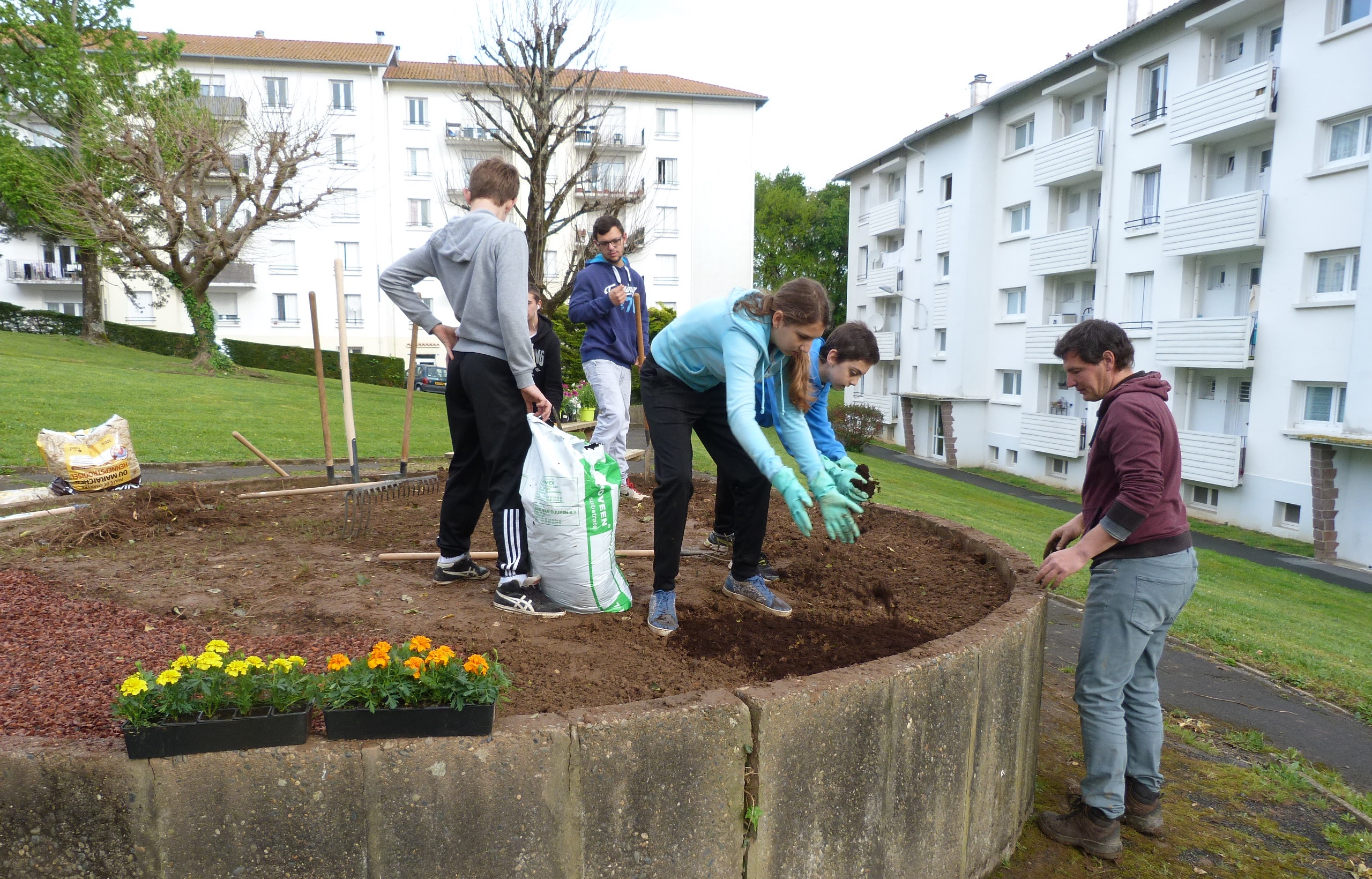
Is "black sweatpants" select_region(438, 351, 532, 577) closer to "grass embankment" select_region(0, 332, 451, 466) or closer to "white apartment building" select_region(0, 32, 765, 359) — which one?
"grass embankment" select_region(0, 332, 451, 466)

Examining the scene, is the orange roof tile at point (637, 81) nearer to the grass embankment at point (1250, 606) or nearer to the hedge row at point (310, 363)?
the hedge row at point (310, 363)

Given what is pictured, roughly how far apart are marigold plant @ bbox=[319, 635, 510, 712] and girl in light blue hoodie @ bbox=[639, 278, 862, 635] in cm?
129

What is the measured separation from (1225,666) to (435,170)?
3916cm

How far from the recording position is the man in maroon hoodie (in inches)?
113

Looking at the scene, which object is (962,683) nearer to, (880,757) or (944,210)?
(880,757)

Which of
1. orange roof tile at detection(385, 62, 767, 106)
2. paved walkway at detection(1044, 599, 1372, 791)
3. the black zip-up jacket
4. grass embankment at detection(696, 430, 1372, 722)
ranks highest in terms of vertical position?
orange roof tile at detection(385, 62, 767, 106)

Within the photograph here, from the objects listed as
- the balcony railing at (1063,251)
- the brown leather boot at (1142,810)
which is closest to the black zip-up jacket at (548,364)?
the brown leather boot at (1142,810)

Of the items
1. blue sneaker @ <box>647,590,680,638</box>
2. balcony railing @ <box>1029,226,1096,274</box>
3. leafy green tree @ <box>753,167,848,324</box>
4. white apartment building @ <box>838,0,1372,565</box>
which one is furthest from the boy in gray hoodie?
leafy green tree @ <box>753,167,848,324</box>

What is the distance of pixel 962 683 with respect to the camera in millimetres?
2656

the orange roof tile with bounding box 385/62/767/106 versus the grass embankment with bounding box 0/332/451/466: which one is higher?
the orange roof tile with bounding box 385/62/767/106

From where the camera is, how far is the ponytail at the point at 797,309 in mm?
3186

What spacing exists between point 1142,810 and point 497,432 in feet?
9.76

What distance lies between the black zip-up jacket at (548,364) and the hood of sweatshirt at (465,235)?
59.8 inches

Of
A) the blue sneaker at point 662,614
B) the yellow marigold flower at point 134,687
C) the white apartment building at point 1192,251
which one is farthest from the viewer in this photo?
the white apartment building at point 1192,251
